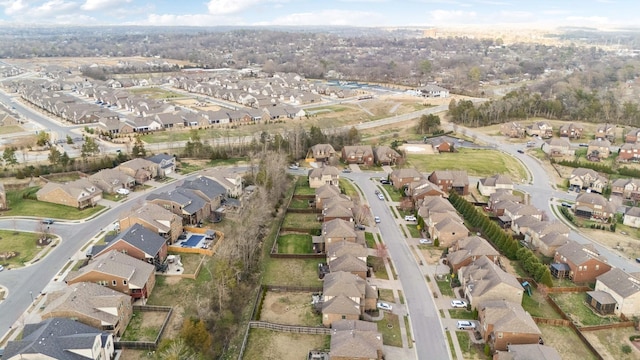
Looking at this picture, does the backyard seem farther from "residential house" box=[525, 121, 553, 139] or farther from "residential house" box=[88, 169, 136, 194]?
"residential house" box=[525, 121, 553, 139]

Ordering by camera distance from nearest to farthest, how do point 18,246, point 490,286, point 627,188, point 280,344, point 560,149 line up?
point 280,344, point 490,286, point 18,246, point 627,188, point 560,149

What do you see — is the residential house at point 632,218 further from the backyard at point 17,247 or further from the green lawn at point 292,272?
the backyard at point 17,247

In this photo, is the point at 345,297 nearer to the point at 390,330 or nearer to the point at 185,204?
the point at 390,330

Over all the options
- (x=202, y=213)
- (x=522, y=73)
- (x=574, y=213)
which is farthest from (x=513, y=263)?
(x=522, y=73)

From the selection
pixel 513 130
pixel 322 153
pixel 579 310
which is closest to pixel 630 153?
pixel 513 130

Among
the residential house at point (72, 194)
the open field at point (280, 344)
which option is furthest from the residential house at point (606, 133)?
the residential house at point (72, 194)

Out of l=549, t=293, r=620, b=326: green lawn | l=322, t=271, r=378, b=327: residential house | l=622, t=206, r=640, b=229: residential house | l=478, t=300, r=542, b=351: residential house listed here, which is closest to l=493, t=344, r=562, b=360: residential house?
l=478, t=300, r=542, b=351: residential house
